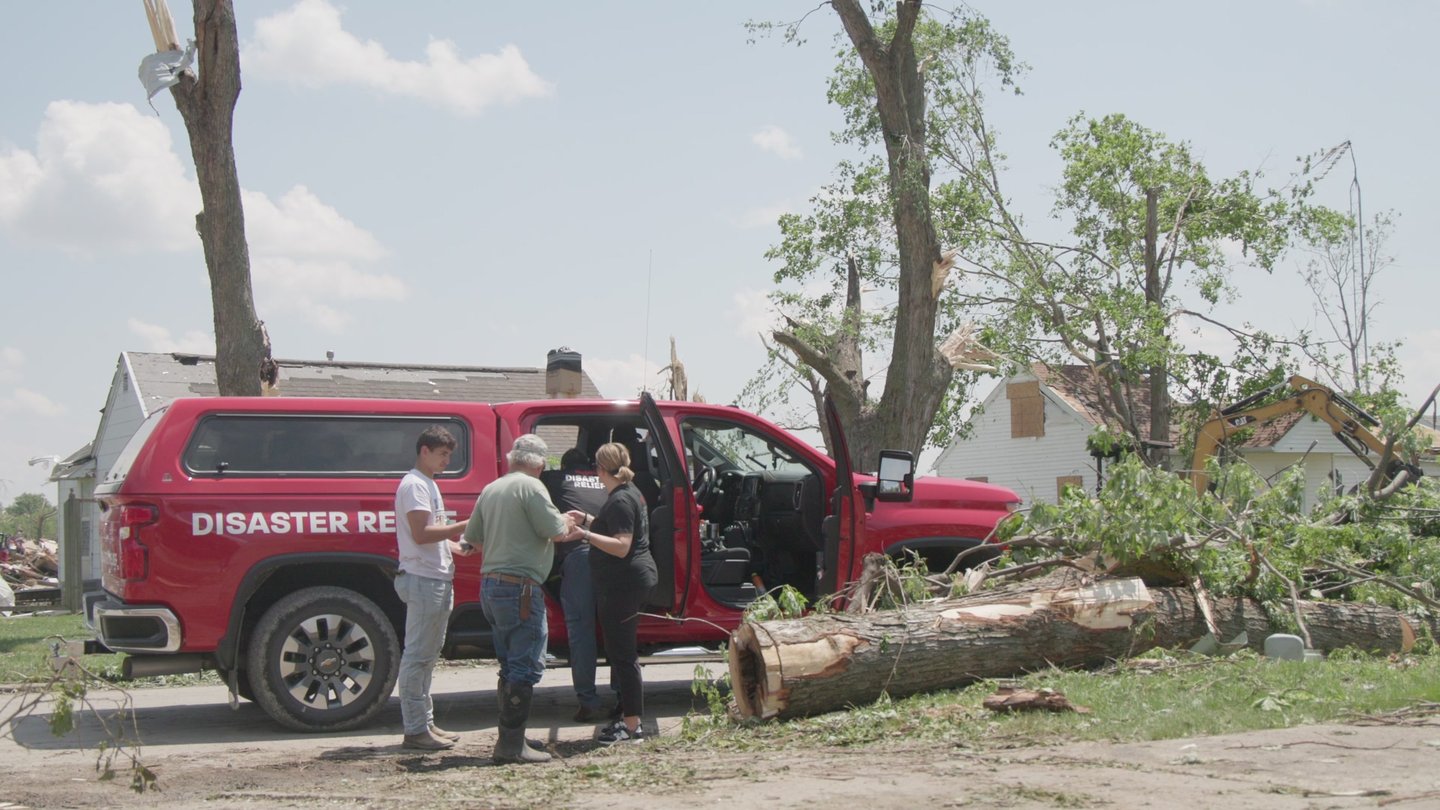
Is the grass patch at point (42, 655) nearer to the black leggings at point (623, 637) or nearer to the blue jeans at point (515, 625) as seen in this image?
the blue jeans at point (515, 625)

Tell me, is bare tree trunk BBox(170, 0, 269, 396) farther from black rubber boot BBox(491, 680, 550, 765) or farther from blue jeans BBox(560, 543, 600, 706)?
black rubber boot BBox(491, 680, 550, 765)

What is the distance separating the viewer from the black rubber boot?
686cm

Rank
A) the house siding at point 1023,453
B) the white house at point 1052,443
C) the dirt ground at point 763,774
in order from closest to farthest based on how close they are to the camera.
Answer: the dirt ground at point 763,774, the white house at point 1052,443, the house siding at point 1023,453

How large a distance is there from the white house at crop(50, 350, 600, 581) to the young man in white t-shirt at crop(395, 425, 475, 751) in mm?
16688

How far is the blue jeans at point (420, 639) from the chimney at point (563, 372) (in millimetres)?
4371

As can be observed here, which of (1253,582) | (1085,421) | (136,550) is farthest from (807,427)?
(136,550)

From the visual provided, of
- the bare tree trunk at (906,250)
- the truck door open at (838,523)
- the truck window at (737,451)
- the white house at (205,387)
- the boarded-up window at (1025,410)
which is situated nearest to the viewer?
the truck door open at (838,523)

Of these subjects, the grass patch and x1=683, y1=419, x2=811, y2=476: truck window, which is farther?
x1=683, y1=419, x2=811, y2=476: truck window

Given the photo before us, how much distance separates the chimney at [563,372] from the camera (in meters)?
11.8

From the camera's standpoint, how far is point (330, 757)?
7.09 m

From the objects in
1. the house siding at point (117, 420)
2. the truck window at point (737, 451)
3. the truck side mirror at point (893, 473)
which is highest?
the house siding at point (117, 420)

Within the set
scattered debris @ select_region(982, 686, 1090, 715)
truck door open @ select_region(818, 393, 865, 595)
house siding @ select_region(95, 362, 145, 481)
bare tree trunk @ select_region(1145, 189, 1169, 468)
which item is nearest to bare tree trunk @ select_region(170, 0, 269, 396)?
truck door open @ select_region(818, 393, 865, 595)

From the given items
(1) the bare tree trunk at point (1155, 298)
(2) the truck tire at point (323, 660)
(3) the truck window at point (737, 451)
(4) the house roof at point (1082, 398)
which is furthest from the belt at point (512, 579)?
(4) the house roof at point (1082, 398)

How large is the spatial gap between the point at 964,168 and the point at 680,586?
23064mm
